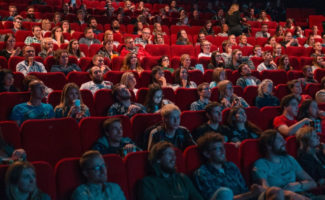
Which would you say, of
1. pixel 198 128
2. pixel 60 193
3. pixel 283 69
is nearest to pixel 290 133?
pixel 198 128

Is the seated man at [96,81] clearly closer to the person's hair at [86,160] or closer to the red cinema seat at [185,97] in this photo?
the red cinema seat at [185,97]

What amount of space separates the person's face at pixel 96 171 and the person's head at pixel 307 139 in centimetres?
55

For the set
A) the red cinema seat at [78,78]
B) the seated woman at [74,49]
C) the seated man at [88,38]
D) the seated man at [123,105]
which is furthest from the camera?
the seated man at [88,38]

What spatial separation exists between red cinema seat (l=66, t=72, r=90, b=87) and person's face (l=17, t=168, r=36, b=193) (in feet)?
2.47

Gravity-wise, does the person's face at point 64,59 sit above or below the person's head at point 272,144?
above

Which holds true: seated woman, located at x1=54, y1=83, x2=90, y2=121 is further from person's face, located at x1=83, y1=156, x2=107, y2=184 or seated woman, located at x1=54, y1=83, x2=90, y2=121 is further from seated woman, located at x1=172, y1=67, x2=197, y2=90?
seated woman, located at x1=172, y1=67, x2=197, y2=90

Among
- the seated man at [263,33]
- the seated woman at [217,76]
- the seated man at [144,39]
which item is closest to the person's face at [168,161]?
the seated woman at [217,76]

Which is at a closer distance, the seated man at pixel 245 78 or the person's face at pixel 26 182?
the person's face at pixel 26 182

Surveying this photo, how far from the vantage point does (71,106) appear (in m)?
1.17

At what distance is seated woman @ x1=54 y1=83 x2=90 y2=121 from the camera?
1.15 meters

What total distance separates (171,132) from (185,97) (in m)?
0.36

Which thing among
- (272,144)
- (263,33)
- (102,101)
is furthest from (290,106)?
(263,33)

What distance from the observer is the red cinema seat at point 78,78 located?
1.49m

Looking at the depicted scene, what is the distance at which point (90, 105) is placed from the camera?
129 cm
